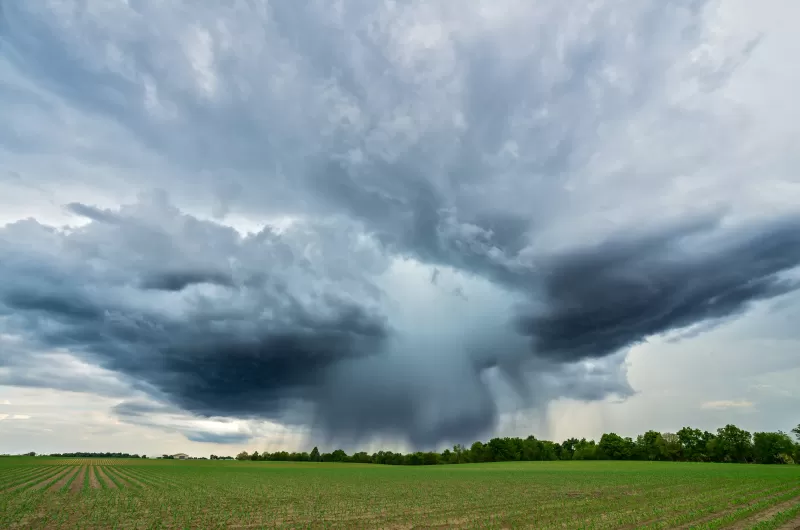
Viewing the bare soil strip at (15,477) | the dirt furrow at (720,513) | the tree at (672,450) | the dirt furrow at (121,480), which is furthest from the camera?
the tree at (672,450)

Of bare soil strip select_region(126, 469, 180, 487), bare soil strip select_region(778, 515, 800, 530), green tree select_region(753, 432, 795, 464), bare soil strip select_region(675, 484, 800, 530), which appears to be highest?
green tree select_region(753, 432, 795, 464)

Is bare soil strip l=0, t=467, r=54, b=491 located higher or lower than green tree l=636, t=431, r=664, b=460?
lower

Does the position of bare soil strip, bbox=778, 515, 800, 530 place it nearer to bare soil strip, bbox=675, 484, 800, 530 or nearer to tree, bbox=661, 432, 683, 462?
bare soil strip, bbox=675, 484, 800, 530

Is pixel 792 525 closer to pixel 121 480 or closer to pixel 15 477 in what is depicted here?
pixel 121 480

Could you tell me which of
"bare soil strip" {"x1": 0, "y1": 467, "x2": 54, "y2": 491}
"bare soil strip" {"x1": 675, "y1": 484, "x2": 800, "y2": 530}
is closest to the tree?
"bare soil strip" {"x1": 675, "y1": 484, "x2": 800, "y2": 530}

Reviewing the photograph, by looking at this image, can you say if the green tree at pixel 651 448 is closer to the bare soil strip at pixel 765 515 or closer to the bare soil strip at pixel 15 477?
the bare soil strip at pixel 765 515

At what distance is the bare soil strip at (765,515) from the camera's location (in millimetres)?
29697

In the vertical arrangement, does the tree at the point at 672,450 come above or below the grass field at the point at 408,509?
above

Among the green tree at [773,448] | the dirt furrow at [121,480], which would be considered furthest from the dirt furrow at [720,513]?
the green tree at [773,448]

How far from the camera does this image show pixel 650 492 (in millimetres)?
52500

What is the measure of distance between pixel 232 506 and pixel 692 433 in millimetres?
209742

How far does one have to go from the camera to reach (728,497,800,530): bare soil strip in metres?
29.7

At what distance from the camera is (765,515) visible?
1332 inches

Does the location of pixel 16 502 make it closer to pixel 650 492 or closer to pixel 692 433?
pixel 650 492
